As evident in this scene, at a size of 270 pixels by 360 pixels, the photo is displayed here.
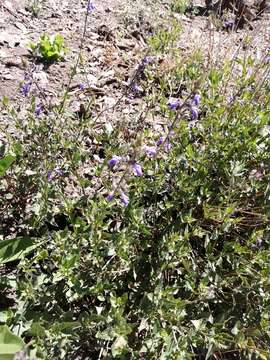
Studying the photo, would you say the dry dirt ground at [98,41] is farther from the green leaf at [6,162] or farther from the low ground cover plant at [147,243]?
the green leaf at [6,162]

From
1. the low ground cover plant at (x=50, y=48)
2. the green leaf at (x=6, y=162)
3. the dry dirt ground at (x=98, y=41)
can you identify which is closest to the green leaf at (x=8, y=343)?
the green leaf at (x=6, y=162)

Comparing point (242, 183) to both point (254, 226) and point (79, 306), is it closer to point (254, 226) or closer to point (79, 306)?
point (254, 226)

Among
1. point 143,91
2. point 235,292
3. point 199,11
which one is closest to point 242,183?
point 235,292

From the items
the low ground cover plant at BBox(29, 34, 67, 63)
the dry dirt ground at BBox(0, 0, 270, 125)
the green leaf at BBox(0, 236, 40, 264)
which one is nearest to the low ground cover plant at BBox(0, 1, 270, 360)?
the green leaf at BBox(0, 236, 40, 264)

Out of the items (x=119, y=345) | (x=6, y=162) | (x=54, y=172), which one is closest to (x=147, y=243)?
(x=119, y=345)

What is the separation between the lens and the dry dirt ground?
3.83 meters

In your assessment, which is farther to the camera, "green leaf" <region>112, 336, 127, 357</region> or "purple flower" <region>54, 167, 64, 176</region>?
"purple flower" <region>54, 167, 64, 176</region>

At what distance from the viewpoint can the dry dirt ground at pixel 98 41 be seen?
12.6 feet

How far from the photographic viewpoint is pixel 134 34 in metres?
4.67

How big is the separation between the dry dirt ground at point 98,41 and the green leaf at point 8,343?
170 centimetres

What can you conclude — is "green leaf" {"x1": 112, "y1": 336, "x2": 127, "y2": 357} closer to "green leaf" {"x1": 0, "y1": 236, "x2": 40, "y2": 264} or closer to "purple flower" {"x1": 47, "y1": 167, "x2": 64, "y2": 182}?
"green leaf" {"x1": 0, "y1": 236, "x2": 40, "y2": 264}

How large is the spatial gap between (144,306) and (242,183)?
3.03ft

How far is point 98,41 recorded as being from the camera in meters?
4.44

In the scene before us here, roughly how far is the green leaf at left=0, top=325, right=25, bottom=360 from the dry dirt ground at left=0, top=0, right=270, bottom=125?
1.70 m
